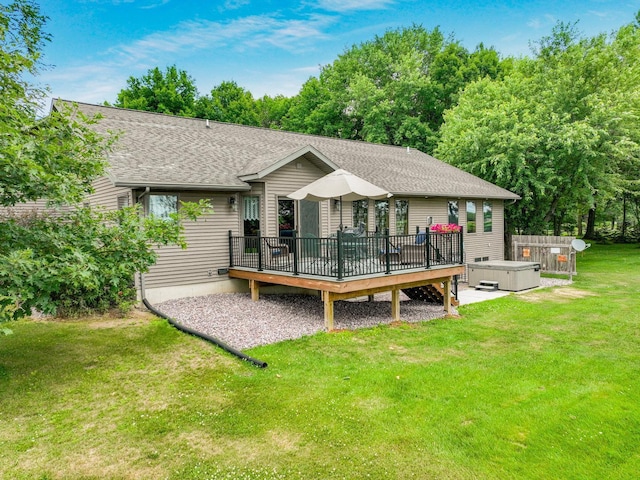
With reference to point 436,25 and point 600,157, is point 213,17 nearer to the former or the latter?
point 600,157

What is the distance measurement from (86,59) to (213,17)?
6.30 metres

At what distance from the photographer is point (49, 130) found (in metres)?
5.75

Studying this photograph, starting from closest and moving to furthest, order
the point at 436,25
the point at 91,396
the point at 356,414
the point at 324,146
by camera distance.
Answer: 1. the point at 356,414
2. the point at 91,396
3. the point at 324,146
4. the point at 436,25

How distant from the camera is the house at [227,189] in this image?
10062 millimetres

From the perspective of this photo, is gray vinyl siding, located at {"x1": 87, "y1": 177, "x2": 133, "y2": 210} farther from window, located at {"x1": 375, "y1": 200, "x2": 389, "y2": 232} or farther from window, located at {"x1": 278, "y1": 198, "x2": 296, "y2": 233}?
window, located at {"x1": 375, "y1": 200, "x2": 389, "y2": 232}

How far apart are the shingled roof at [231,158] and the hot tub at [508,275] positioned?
3078 millimetres

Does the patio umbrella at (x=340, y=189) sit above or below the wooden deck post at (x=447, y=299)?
above

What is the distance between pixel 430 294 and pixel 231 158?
690 centimetres

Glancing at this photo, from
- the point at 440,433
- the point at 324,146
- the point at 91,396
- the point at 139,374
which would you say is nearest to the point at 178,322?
the point at 139,374

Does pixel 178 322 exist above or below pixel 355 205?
below

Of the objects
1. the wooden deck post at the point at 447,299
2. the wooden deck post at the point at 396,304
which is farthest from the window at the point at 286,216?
the wooden deck post at the point at 447,299

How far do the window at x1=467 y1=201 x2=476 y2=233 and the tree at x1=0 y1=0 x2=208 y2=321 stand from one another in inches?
514

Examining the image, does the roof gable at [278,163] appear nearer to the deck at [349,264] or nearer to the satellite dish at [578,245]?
the deck at [349,264]

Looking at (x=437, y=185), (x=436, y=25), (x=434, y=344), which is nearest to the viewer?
(x=434, y=344)
